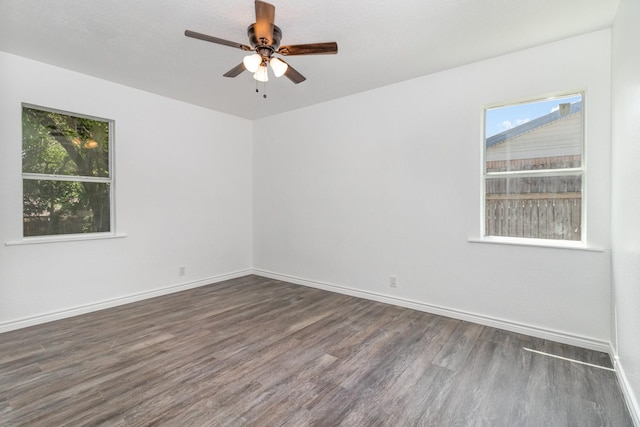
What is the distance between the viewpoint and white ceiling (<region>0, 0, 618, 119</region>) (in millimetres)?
2234

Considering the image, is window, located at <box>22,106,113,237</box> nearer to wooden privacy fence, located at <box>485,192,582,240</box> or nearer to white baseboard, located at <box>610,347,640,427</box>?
wooden privacy fence, located at <box>485,192,582,240</box>

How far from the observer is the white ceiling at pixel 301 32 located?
223 centimetres

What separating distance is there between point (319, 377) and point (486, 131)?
9.52 feet

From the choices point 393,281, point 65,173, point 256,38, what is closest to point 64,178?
point 65,173

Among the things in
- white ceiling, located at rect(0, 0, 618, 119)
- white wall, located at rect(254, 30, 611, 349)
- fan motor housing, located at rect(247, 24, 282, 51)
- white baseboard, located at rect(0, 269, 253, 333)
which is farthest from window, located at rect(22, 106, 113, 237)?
fan motor housing, located at rect(247, 24, 282, 51)

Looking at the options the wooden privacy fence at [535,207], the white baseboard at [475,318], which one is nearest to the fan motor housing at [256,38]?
the wooden privacy fence at [535,207]

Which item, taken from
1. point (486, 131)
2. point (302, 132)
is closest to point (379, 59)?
point (486, 131)

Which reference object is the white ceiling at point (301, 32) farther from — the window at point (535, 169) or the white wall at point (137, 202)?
the window at point (535, 169)

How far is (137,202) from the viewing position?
3.91 metres

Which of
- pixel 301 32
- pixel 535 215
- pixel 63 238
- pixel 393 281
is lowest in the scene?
pixel 393 281

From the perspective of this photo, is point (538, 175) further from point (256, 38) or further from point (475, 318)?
point (256, 38)

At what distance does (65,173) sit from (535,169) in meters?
5.04

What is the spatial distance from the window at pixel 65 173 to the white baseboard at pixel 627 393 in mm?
4980

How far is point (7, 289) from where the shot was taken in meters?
2.98
